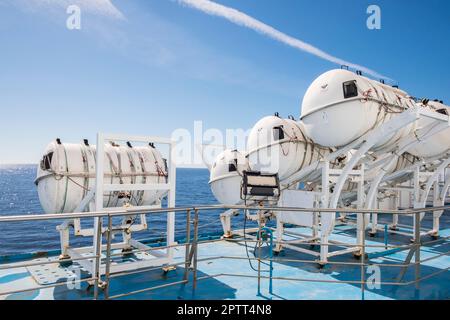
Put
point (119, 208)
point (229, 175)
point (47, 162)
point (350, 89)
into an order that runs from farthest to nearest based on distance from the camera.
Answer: point (229, 175) → point (350, 89) → point (47, 162) → point (119, 208)

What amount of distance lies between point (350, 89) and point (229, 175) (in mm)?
4413

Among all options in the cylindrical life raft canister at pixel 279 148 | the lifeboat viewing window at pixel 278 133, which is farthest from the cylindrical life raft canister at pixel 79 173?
the lifeboat viewing window at pixel 278 133

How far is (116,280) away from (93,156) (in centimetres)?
291

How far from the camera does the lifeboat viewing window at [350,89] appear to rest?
339 inches

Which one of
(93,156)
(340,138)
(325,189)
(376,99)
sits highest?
(376,99)

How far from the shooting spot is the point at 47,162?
7.94 m

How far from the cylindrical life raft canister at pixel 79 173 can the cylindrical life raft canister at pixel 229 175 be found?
112 inches

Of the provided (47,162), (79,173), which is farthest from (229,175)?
(47,162)

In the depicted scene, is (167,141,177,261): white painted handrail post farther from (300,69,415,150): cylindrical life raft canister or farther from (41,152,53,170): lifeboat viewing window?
(300,69,415,150): cylindrical life raft canister

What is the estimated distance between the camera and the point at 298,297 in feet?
21.3

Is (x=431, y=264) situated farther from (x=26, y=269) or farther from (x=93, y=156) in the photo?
(x=26, y=269)

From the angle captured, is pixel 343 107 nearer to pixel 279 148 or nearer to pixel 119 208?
pixel 279 148

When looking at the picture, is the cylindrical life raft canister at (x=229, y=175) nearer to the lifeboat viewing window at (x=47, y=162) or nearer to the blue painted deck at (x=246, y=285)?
the blue painted deck at (x=246, y=285)
